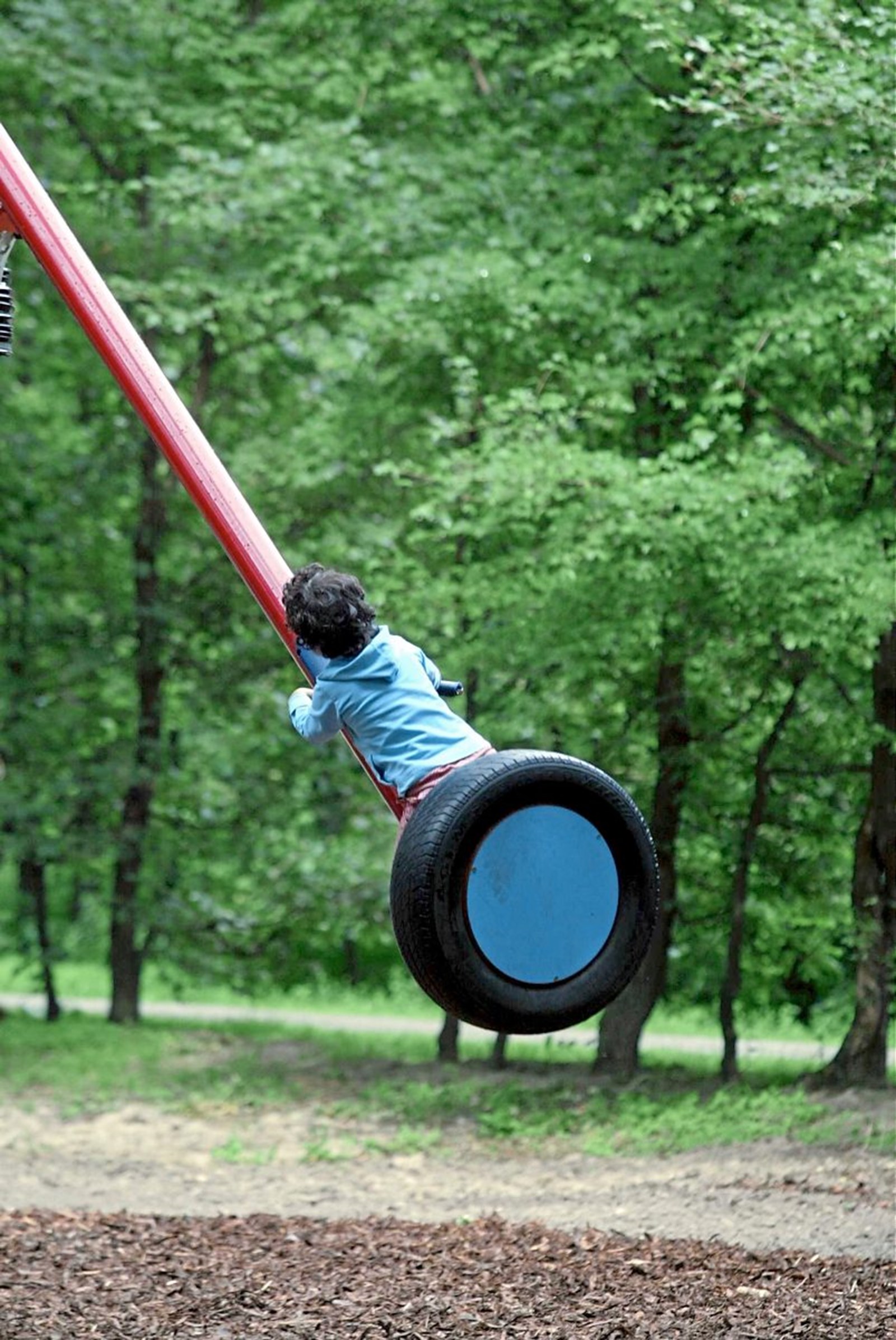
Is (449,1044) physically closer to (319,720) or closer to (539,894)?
(319,720)

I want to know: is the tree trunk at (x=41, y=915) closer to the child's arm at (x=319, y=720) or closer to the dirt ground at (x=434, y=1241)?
the dirt ground at (x=434, y=1241)

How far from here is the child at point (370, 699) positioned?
389cm

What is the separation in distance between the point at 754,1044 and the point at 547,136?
7.37m

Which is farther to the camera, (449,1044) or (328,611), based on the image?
(449,1044)

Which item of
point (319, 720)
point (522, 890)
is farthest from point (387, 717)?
point (522, 890)

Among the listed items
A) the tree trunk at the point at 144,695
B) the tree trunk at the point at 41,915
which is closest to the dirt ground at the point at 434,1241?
the tree trunk at the point at 144,695

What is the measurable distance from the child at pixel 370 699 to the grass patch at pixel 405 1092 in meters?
5.47

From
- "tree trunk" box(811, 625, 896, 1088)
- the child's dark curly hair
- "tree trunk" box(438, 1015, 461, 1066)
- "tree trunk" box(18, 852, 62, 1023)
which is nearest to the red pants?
the child's dark curly hair

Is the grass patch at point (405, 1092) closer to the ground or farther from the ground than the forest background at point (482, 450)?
closer to the ground

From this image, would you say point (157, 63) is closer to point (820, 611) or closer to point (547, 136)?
point (547, 136)

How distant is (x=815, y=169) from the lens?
26.2 ft

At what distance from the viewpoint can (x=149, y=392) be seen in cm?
428

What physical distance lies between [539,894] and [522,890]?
38 millimetres

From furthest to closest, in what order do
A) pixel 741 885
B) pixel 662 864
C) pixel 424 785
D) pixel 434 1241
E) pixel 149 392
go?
pixel 662 864 → pixel 741 885 → pixel 434 1241 → pixel 149 392 → pixel 424 785
